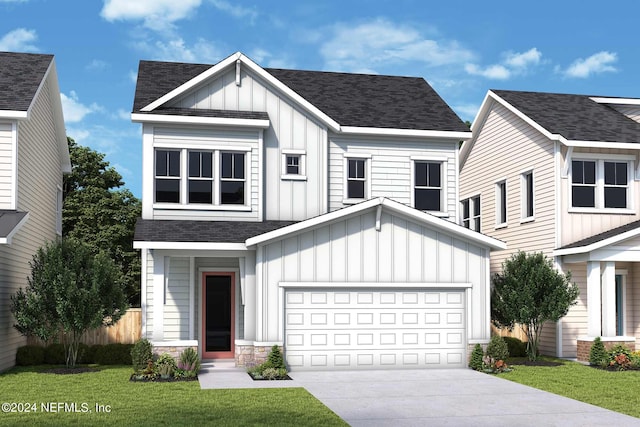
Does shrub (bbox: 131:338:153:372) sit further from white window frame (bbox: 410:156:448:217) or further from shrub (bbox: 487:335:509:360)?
white window frame (bbox: 410:156:448:217)

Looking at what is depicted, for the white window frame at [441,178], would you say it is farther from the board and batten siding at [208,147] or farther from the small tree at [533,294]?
the board and batten siding at [208,147]

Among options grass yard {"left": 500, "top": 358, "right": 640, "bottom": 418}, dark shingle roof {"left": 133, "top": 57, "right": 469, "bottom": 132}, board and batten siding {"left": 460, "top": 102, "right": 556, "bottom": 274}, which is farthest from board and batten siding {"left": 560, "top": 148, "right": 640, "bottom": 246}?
grass yard {"left": 500, "top": 358, "right": 640, "bottom": 418}

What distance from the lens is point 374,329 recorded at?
66.6 feet

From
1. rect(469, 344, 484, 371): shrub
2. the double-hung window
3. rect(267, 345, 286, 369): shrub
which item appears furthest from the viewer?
the double-hung window

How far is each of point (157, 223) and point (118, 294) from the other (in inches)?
85.8

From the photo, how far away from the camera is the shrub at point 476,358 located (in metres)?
20.2

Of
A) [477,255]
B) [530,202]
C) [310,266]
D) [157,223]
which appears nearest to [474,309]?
[477,255]

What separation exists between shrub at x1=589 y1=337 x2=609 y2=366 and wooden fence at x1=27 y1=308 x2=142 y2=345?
13.5 meters

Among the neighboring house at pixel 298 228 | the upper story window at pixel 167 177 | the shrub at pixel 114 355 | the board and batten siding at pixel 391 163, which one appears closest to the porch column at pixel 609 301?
the neighboring house at pixel 298 228

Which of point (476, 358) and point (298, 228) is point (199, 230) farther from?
point (476, 358)

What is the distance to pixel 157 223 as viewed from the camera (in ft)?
69.1

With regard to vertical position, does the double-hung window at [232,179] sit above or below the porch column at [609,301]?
above

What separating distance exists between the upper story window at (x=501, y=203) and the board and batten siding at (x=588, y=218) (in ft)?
14.1

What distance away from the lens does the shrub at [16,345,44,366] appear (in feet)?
69.4
